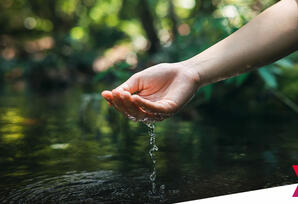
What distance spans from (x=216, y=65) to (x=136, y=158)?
4.02ft

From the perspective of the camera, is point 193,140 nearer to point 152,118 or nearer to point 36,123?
point 152,118

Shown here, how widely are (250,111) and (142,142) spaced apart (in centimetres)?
248

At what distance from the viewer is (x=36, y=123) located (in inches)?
191

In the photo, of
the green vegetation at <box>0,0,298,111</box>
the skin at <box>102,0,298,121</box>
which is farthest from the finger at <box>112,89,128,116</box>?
the green vegetation at <box>0,0,298,111</box>

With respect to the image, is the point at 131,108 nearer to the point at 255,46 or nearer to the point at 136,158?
the point at 255,46

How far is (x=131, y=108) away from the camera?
1914 mm

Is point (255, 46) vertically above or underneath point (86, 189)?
above

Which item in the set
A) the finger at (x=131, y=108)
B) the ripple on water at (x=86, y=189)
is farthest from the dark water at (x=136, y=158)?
the finger at (x=131, y=108)

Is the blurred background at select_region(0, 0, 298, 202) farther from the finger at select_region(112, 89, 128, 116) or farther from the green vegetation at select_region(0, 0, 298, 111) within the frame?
the finger at select_region(112, 89, 128, 116)

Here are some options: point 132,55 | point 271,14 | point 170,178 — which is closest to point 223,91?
point 132,55

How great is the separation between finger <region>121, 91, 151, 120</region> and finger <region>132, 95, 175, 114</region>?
0.03m

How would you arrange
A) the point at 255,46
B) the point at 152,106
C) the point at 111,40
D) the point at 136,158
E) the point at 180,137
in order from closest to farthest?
the point at 152,106 < the point at 255,46 < the point at 136,158 < the point at 180,137 < the point at 111,40

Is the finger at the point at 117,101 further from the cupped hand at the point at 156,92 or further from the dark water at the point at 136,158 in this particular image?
the dark water at the point at 136,158

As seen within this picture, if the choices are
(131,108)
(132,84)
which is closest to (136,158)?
(132,84)
